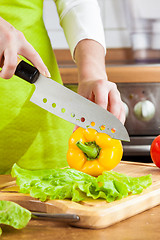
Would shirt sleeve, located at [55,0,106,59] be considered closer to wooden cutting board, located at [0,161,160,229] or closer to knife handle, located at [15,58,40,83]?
knife handle, located at [15,58,40,83]

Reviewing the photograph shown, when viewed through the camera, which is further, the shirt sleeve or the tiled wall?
the tiled wall

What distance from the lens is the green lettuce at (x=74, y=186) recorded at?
3.05ft

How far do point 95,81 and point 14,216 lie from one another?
1.88 ft

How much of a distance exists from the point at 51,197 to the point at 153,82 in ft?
4.07

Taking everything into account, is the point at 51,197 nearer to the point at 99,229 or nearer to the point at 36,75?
the point at 99,229

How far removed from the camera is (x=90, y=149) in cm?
126

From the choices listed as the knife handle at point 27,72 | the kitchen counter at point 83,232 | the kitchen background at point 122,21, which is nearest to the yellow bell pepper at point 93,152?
the knife handle at point 27,72

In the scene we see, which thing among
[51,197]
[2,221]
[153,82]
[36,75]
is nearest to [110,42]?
[153,82]

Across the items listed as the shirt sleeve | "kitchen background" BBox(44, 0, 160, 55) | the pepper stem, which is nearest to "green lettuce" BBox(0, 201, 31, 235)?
the pepper stem

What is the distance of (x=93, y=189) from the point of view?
0.95 m

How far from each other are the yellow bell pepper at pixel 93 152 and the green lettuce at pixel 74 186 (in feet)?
0.60

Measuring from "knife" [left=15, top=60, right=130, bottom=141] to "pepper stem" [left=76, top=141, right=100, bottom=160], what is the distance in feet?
0.43

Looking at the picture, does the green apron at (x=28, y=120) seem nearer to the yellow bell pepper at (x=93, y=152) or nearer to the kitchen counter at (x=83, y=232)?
the yellow bell pepper at (x=93, y=152)

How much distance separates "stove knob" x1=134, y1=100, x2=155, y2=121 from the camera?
207cm
